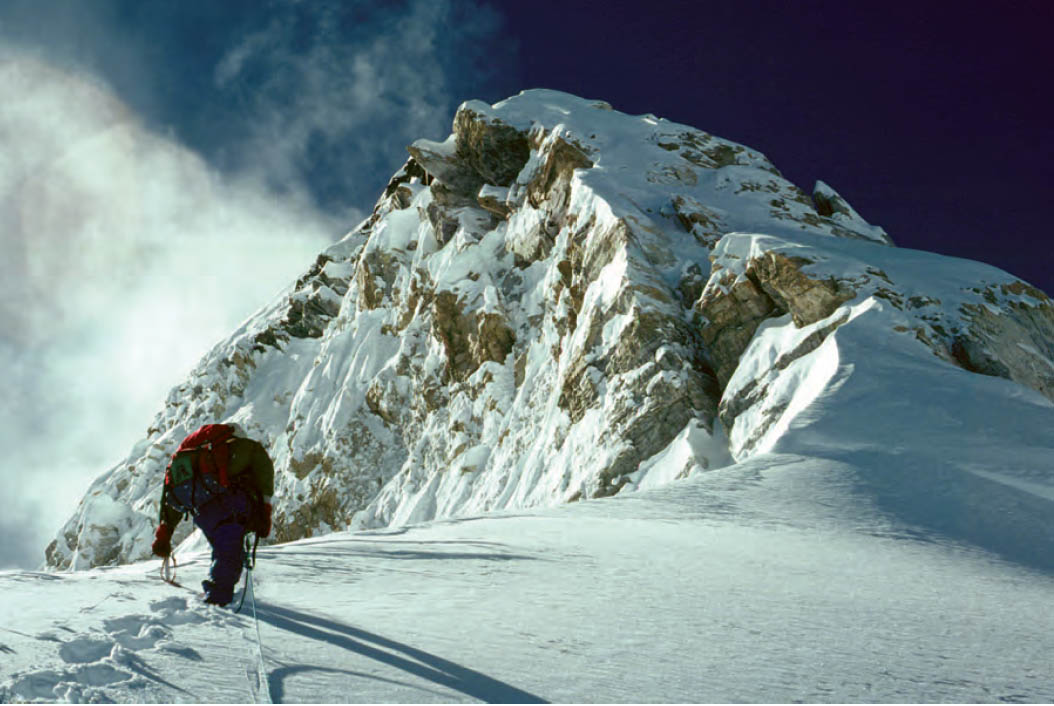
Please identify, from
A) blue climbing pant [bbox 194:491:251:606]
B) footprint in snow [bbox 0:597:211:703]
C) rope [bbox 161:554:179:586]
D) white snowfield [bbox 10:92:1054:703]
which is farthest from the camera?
rope [bbox 161:554:179:586]

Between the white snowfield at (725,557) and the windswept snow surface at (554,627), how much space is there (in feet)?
0.07

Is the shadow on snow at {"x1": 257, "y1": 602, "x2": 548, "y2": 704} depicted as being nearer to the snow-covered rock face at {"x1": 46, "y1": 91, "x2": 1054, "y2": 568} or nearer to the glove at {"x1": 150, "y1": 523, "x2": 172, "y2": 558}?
the glove at {"x1": 150, "y1": 523, "x2": 172, "y2": 558}

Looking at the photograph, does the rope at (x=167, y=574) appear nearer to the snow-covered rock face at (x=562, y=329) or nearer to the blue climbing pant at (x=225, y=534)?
the blue climbing pant at (x=225, y=534)

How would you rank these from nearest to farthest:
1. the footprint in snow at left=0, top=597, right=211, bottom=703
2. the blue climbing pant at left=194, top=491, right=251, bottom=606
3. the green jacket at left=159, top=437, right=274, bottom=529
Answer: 1. the footprint in snow at left=0, top=597, right=211, bottom=703
2. the blue climbing pant at left=194, top=491, right=251, bottom=606
3. the green jacket at left=159, top=437, right=274, bottom=529

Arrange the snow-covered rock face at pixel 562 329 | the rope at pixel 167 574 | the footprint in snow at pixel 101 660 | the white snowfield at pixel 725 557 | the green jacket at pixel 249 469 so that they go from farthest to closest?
the snow-covered rock face at pixel 562 329
the green jacket at pixel 249 469
the rope at pixel 167 574
the white snowfield at pixel 725 557
the footprint in snow at pixel 101 660

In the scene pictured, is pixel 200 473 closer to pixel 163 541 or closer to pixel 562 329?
pixel 163 541

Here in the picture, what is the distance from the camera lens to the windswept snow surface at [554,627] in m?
2.99

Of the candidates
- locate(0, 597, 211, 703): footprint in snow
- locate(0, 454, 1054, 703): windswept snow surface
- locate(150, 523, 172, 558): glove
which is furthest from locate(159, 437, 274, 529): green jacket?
locate(0, 597, 211, 703): footprint in snow

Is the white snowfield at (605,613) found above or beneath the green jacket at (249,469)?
beneath

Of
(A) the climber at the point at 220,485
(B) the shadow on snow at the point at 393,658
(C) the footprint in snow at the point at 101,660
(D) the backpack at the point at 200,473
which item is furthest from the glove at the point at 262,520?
(C) the footprint in snow at the point at 101,660

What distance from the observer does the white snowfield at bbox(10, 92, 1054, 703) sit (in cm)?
318

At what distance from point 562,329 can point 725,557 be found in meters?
24.1

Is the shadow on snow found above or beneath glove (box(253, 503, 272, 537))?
beneath

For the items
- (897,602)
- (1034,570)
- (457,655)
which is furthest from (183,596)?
(1034,570)
